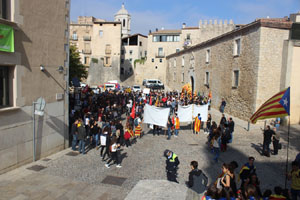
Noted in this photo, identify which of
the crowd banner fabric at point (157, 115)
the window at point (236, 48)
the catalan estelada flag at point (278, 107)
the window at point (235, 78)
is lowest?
the crowd banner fabric at point (157, 115)

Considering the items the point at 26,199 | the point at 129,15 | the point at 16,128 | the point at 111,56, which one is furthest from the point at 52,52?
the point at 129,15

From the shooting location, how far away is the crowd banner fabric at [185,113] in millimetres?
15219

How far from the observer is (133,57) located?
56.7m

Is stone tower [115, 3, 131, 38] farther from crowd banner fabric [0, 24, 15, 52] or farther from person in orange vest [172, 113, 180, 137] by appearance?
crowd banner fabric [0, 24, 15, 52]

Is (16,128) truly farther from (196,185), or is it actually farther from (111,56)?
(111,56)

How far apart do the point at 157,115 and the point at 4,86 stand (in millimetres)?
8182

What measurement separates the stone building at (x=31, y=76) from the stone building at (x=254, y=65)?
43.5 ft

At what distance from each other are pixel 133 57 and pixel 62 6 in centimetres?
4663

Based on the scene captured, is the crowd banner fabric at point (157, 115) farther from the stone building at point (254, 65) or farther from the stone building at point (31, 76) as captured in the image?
the stone building at point (254, 65)

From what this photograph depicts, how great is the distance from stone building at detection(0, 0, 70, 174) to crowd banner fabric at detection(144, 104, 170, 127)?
4.96 metres

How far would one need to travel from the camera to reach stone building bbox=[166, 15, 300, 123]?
16.3 metres

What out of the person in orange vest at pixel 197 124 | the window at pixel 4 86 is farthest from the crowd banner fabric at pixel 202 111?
the window at pixel 4 86

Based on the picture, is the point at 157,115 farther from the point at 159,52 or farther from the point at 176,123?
the point at 159,52

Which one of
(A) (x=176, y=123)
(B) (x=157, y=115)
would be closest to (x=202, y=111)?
(A) (x=176, y=123)
